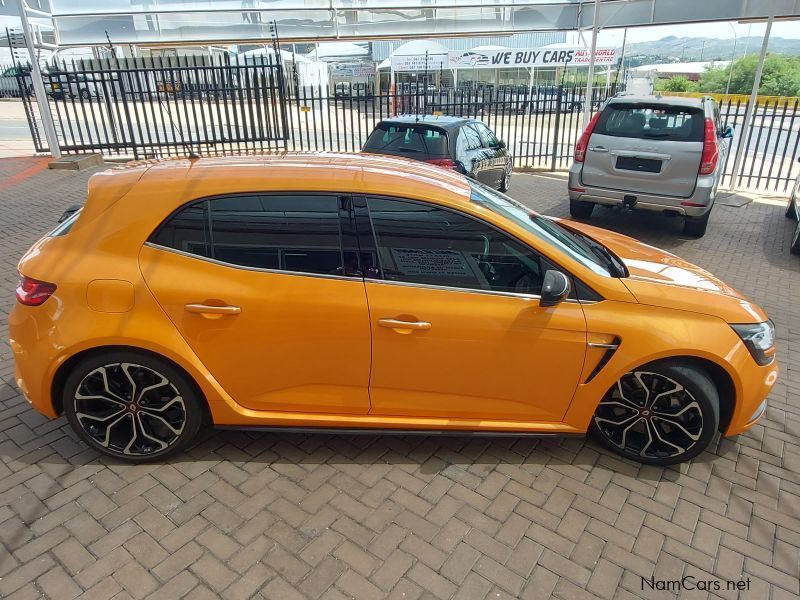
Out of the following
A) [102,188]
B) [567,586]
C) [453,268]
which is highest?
[102,188]

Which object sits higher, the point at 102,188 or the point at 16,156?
the point at 102,188

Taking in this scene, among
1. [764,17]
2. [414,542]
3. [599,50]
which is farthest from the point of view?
[599,50]

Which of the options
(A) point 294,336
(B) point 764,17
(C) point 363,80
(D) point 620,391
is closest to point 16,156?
(A) point 294,336

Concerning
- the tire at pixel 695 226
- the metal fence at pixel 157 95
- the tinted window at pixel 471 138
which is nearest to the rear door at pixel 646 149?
the tire at pixel 695 226

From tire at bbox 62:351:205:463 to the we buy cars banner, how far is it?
18.2 metres

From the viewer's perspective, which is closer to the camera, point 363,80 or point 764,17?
point 764,17

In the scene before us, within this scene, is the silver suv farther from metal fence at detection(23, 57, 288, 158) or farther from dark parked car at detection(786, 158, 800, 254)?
metal fence at detection(23, 57, 288, 158)

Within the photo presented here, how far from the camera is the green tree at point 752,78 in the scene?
33.2m

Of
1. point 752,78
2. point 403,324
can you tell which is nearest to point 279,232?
point 403,324

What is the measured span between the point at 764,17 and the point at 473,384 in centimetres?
1259

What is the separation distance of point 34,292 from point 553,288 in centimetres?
269

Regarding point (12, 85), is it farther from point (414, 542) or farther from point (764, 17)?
point (414, 542)

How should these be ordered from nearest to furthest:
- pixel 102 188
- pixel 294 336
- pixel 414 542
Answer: pixel 414 542, pixel 294 336, pixel 102 188

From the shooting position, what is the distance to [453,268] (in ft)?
9.32
